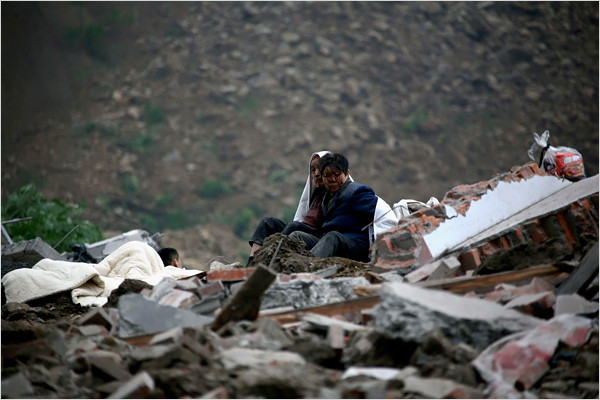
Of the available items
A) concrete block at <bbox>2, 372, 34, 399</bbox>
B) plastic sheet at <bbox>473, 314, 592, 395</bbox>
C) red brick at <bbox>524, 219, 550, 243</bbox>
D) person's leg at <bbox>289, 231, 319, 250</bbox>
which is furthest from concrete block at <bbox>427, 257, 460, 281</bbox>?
concrete block at <bbox>2, 372, 34, 399</bbox>

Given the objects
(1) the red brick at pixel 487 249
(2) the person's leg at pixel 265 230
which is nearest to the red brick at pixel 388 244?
(1) the red brick at pixel 487 249

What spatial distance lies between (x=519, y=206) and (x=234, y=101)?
767 inches

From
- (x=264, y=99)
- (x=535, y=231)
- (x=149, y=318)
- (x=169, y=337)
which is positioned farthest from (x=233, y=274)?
(x=264, y=99)

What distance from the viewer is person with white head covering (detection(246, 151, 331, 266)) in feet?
21.4

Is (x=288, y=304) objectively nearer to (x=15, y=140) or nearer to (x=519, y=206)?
(x=519, y=206)

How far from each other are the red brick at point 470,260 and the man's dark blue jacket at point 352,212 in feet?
5.55

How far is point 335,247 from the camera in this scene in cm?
574

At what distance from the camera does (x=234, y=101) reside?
24281 millimetres

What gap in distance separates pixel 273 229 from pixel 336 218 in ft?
2.33

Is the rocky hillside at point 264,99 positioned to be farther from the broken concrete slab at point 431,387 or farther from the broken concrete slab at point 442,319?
the broken concrete slab at point 431,387

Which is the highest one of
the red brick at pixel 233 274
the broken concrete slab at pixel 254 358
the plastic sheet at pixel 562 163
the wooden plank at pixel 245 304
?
the plastic sheet at pixel 562 163

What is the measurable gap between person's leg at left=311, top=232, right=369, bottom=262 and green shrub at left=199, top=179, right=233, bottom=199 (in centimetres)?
1632

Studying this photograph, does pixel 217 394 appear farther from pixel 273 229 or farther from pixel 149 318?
pixel 273 229

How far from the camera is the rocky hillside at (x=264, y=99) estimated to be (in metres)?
22.1
